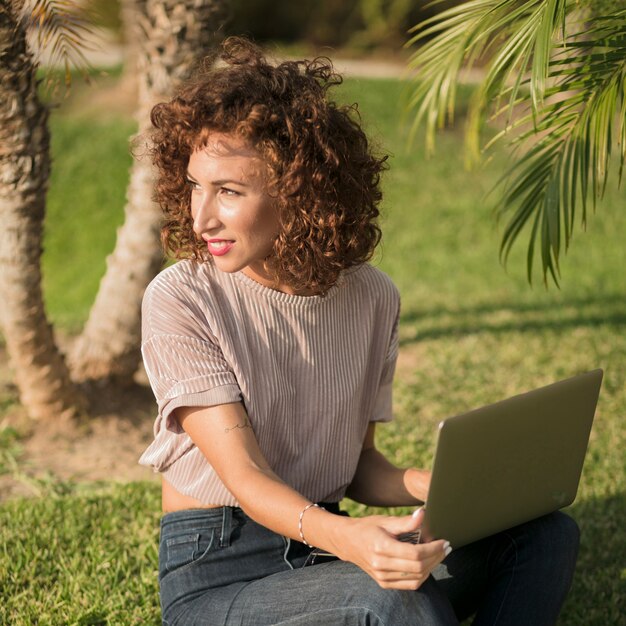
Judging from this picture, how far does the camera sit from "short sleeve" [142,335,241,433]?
2059 mm

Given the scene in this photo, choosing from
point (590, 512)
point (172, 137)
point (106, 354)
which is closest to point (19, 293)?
point (106, 354)

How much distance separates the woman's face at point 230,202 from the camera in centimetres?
209

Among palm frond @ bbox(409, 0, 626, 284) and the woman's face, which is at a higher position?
palm frond @ bbox(409, 0, 626, 284)

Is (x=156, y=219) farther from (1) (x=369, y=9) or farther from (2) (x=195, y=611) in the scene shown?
(1) (x=369, y=9)

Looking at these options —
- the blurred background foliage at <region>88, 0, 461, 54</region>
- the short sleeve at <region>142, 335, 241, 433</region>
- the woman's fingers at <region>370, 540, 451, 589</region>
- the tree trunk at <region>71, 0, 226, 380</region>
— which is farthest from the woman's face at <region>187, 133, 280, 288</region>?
the blurred background foliage at <region>88, 0, 461, 54</region>

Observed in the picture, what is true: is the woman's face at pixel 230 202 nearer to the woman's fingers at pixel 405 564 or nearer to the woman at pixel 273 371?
the woman at pixel 273 371

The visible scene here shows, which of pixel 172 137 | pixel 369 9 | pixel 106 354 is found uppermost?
pixel 369 9

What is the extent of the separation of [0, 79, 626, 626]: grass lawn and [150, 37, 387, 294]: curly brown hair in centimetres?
29

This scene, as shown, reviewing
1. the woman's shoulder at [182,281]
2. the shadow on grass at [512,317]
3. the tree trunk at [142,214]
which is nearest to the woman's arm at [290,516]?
the woman's shoulder at [182,281]

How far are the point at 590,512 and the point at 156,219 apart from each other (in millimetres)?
2202

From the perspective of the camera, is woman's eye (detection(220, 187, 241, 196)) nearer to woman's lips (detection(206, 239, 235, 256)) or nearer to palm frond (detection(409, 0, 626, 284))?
woman's lips (detection(206, 239, 235, 256))

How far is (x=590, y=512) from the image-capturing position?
351cm

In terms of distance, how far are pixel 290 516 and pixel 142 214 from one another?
2503 millimetres

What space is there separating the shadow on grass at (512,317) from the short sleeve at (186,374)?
135 inches
